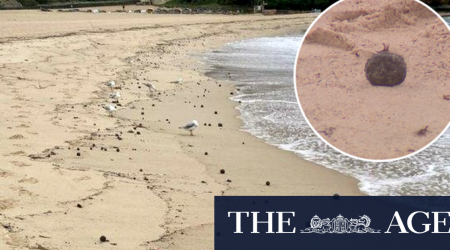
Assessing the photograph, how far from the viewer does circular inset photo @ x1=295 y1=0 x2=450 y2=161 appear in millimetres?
2559

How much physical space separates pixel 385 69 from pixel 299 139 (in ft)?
25.4

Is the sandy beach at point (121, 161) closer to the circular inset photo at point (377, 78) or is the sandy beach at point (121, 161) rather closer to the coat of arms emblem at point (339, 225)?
the coat of arms emblem at point (339, 225)

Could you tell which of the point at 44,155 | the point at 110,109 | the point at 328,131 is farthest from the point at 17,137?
the point at 328,131

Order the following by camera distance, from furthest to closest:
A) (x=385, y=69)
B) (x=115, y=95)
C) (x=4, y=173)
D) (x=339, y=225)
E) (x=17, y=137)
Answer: (x=115, y=95) < (x=17, y=137) < (x=4, y=173) < (x=339, y=225) < (x=385, y=69)

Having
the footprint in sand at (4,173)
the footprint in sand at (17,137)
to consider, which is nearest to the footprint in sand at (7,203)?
the footprint in sand at (4,173)

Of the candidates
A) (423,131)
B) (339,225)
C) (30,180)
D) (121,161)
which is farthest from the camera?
(121,161)

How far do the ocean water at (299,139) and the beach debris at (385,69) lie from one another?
16.2 ft

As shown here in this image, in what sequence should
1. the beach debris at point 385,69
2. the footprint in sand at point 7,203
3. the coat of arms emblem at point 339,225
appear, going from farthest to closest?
the coat of arms emblem at point 339,225 → the footprint in sand at point 7,203 → the beach debris at point 385,69

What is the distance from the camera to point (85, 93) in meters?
13.2

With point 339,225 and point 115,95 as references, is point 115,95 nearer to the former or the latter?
point 115,95

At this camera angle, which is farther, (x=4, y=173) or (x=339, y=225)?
(x=4, y=173)

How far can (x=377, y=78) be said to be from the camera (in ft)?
8.36

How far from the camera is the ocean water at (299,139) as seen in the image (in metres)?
Answer: 7.67

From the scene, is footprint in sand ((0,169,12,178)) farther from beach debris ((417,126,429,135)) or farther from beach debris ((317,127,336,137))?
beach debris ((417,126,429,135))
